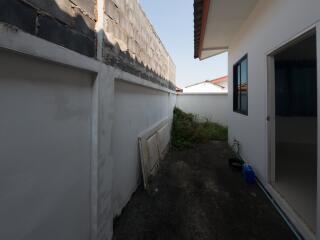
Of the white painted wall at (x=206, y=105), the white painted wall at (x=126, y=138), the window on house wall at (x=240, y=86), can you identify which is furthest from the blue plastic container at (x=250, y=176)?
the white painted wall at (x=206, y=105)

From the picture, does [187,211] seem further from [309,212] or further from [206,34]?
[206,34]

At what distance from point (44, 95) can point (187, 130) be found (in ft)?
21.9

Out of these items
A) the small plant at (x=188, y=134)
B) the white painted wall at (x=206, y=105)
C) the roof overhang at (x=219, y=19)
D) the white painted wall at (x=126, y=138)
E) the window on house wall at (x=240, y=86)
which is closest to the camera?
the white painted wall at (x=126, y=138)

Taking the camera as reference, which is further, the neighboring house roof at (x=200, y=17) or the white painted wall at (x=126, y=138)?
the neighboring house roof at (x=200, y=17)

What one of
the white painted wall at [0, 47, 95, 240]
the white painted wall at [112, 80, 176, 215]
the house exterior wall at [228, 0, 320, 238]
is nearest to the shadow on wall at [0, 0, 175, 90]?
the white painted wall at [0, 47, 95, 240]

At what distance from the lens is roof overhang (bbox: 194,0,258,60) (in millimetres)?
3666

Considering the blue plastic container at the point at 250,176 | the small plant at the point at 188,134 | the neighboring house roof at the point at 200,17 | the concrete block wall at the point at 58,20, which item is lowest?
the blue plastic container at the point at 250,176

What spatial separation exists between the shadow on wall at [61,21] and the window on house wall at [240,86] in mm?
3497

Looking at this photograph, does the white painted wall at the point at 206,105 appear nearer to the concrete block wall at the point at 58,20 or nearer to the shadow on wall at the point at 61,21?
the shadow on wall at the point at 61,21

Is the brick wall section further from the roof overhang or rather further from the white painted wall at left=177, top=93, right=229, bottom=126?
the white painted wall at left=177, top=93, right=229, bottom=126

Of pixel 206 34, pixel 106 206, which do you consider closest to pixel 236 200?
pixel 106 206

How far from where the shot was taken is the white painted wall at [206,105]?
35.3 feet

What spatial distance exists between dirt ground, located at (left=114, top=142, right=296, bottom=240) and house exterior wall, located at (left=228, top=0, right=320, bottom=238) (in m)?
0.38

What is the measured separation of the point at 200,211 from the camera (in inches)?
110
